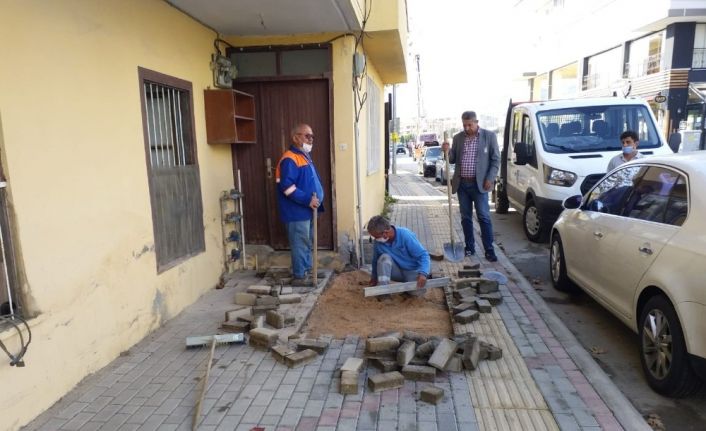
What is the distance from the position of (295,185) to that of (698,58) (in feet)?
77.2

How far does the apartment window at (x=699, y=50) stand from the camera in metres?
21.2

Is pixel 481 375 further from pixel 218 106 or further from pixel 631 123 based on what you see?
pixel 631 123

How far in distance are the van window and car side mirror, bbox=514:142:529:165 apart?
7 centimetres

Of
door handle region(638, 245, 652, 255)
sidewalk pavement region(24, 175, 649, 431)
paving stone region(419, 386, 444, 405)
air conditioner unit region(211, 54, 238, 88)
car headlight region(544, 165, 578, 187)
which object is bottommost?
sidewalk pavement region(24, 175, 649, 431)

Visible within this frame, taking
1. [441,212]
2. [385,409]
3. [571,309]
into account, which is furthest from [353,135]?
[441,212]

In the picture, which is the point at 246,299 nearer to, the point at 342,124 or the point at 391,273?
the point at 391,273

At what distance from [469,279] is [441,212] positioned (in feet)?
21.6

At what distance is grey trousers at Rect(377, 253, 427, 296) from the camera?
17.3 ft

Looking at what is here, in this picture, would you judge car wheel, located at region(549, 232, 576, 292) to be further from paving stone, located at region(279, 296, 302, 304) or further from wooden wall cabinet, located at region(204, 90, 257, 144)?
wooden wall cabinet, located at region(204, 90, 257, 144)

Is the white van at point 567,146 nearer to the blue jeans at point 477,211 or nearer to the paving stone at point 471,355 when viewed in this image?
the blue jeans at point 477,211

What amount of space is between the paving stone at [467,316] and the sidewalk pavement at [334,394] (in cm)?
7

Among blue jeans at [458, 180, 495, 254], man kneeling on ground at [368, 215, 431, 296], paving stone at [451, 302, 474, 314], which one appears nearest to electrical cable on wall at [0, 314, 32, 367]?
man kneeling on ground at [368, 215, 431, 296]

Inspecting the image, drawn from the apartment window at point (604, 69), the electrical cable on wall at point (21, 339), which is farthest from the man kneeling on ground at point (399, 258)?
the apartment window at point (604, 69)

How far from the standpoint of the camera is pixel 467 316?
4535mm
